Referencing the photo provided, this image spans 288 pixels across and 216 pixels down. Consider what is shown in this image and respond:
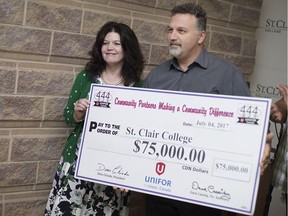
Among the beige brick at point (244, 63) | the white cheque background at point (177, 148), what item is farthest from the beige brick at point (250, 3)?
the white cheque background at point (177, 148)

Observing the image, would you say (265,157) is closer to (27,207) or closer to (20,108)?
(20,108)

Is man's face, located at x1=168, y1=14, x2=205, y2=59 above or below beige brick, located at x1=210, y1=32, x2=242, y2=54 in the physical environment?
below

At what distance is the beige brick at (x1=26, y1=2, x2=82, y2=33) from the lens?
6.23 ft

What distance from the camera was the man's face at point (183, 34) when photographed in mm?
1680

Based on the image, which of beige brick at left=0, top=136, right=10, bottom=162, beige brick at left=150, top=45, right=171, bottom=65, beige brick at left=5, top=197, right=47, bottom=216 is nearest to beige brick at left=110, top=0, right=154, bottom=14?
beige brick at left=150, top=45, right=171, bottom=65

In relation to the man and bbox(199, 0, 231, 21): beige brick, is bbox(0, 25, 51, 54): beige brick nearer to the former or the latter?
the man

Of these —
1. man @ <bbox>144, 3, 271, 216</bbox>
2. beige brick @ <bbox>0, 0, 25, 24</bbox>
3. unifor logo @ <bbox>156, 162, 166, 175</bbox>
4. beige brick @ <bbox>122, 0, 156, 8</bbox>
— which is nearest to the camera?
unifor logo @ <bbox>156, 162, 166, 175</bbox>

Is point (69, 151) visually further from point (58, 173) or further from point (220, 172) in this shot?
point (220, 172)

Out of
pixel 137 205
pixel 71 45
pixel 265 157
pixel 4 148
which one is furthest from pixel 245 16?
pixel 4 148

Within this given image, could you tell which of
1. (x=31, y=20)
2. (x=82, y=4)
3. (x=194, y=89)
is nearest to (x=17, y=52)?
(x=31, y=20)

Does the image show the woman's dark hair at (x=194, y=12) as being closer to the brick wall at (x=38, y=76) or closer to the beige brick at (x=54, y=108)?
the brick wall at (x=38, y=76)

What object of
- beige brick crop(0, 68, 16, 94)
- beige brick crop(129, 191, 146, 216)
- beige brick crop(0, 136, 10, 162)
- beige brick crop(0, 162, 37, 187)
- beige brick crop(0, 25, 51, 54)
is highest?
beige brick crop(0, 25, 51, 54)

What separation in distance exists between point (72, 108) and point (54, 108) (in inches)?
7.4

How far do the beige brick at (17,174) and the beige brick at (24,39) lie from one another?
23.1 inches
